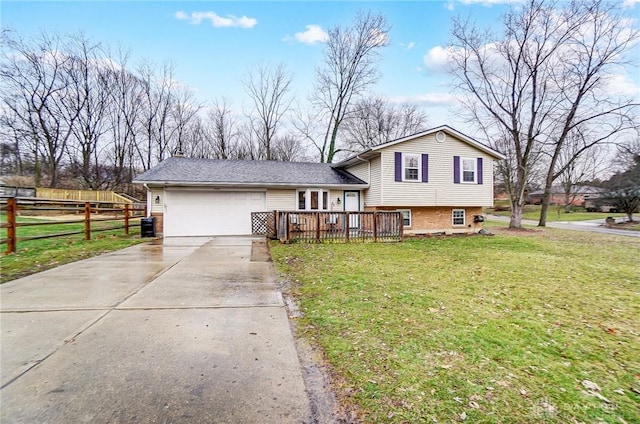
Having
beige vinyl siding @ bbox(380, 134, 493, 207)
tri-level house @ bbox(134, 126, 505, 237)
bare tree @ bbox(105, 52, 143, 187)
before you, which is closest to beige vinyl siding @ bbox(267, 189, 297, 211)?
tri-level house @ bbox(134, 126, 505, 237)

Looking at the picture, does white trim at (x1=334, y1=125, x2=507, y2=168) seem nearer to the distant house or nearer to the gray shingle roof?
the gray shingle roof

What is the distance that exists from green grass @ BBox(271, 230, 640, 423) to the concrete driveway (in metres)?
0.52

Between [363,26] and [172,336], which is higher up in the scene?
[363,26]

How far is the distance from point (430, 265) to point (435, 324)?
12.9 ft

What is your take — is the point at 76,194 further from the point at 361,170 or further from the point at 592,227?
the point at 592,227

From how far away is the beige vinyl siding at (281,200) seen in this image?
14930 millimetres

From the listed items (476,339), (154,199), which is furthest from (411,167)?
(154,199)

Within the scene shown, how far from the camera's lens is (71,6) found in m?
11.5

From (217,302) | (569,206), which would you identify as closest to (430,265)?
(217,302)

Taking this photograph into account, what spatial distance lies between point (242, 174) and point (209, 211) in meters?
2.47

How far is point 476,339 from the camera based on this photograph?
319 cm

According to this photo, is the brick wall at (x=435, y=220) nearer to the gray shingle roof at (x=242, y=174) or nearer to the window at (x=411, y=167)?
the window at (x=411, y=167)

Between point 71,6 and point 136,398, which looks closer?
point 136,398

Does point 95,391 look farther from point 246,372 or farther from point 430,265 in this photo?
point 430,265
